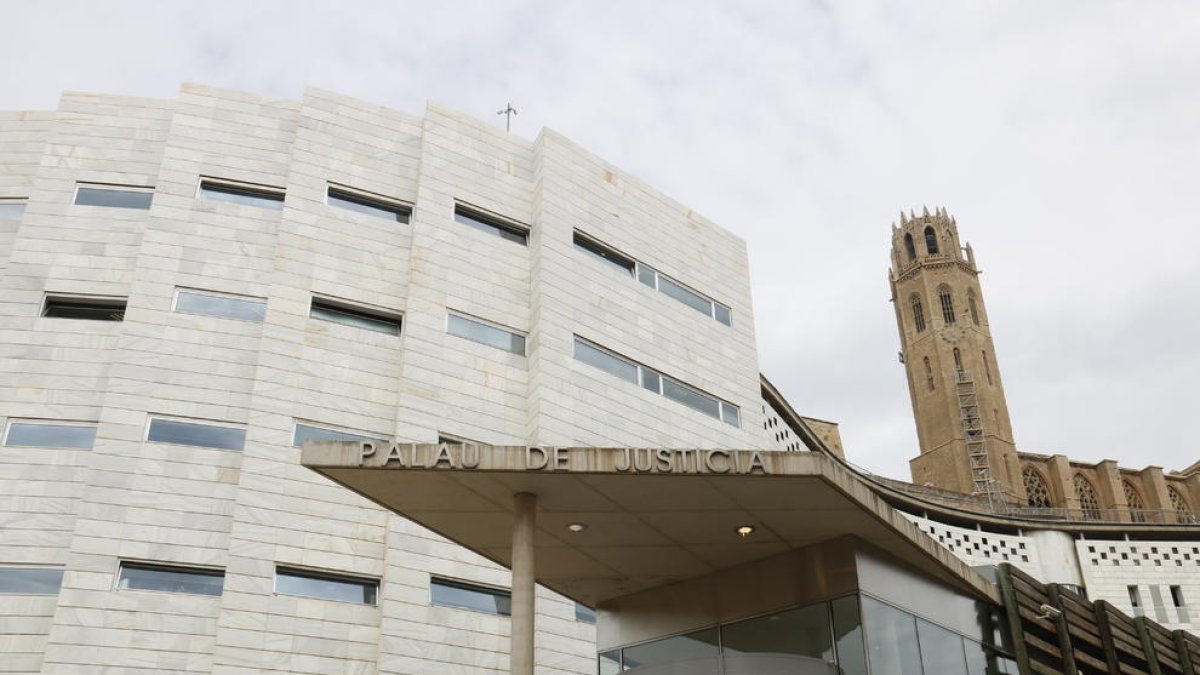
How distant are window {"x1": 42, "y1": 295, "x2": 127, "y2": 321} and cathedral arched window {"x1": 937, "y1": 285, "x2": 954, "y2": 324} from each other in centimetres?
9267

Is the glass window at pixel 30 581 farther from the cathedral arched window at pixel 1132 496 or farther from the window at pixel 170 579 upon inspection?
the cathedral arched window at pixel 1132 496

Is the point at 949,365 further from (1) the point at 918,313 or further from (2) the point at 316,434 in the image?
(2) the point at 316,434

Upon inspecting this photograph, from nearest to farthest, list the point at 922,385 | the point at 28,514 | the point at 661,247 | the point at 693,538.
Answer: the point at 693,538, the point at 28,514, the point at 661,247, the point at 922,385

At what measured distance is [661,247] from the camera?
38000 mm

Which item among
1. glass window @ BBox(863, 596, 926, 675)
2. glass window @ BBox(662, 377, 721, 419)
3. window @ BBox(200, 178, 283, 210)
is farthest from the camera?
glass window @ BBox(662, 377, 721, 419)

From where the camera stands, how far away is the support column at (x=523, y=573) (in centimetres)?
1565

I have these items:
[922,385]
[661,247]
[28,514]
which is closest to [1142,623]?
[661,247]

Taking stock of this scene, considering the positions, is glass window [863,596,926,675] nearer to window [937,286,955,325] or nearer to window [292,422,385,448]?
window [292,422,385,448]

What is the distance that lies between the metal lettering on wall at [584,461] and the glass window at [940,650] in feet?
19.8

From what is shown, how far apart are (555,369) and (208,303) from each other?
1008 cm

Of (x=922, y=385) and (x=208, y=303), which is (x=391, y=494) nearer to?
(x=208, y=303)

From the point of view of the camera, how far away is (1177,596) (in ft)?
157

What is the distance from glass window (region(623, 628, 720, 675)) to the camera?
17.9 metres

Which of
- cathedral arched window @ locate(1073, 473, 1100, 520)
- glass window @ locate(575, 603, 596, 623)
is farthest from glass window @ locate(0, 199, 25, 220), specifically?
cathedral arched window @ locate(1073, 473, 1100, 520)
